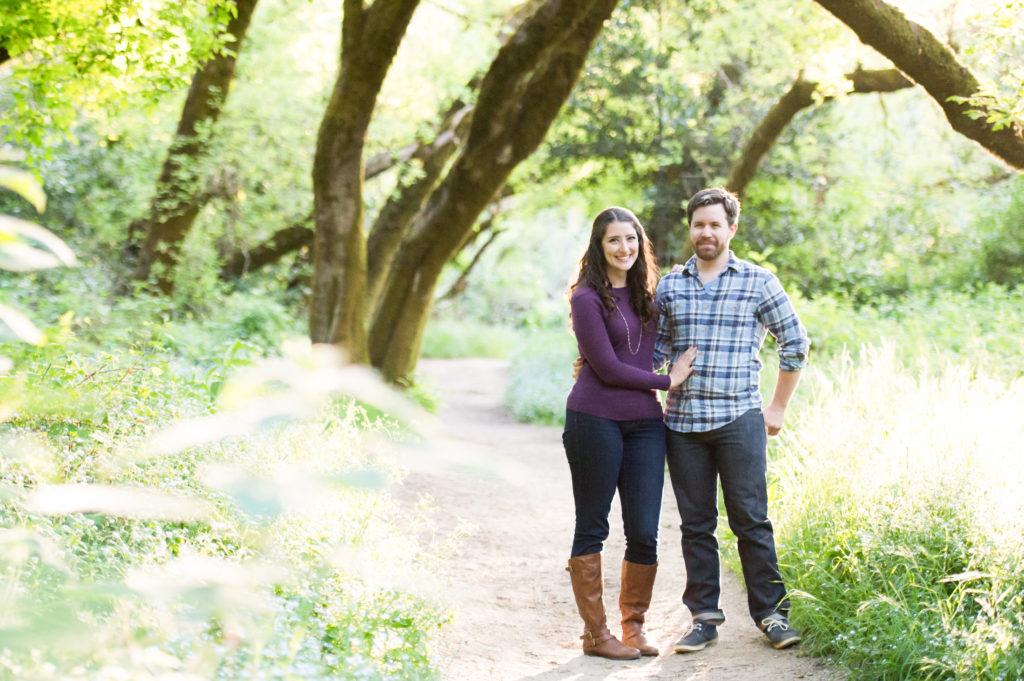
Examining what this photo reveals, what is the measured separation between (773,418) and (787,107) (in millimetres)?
9164

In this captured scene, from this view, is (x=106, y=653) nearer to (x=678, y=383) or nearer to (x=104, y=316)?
(x=678, y=383)

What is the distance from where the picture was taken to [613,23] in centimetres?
1549

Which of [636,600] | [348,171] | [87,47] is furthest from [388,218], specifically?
[636,600]

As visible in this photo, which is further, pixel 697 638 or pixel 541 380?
pixel 541 380

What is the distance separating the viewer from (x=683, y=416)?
4113 mm

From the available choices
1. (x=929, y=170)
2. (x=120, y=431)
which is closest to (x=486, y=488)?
(x=120, y=431)

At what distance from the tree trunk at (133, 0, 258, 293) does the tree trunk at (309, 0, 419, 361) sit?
11.0 feet

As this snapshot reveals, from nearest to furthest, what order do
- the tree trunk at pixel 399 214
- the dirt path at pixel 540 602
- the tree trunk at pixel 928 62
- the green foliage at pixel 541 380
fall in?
the dirt path at pixel 540 602, the tree trunk at pixel 928 62, the tree trunk at pixel 399 214, the green foliage at pixel 541 380

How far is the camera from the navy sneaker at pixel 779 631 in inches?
157

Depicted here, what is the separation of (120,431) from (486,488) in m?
4.39

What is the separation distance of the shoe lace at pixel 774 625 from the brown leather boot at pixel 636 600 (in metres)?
0.51

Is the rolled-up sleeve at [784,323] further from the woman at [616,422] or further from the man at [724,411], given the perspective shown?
the woman at [616,422]

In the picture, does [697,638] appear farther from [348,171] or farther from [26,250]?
[348,171]

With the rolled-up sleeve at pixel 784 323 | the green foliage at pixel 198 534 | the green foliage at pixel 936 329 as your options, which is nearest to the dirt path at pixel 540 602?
the green foliage at pixel 198 534
